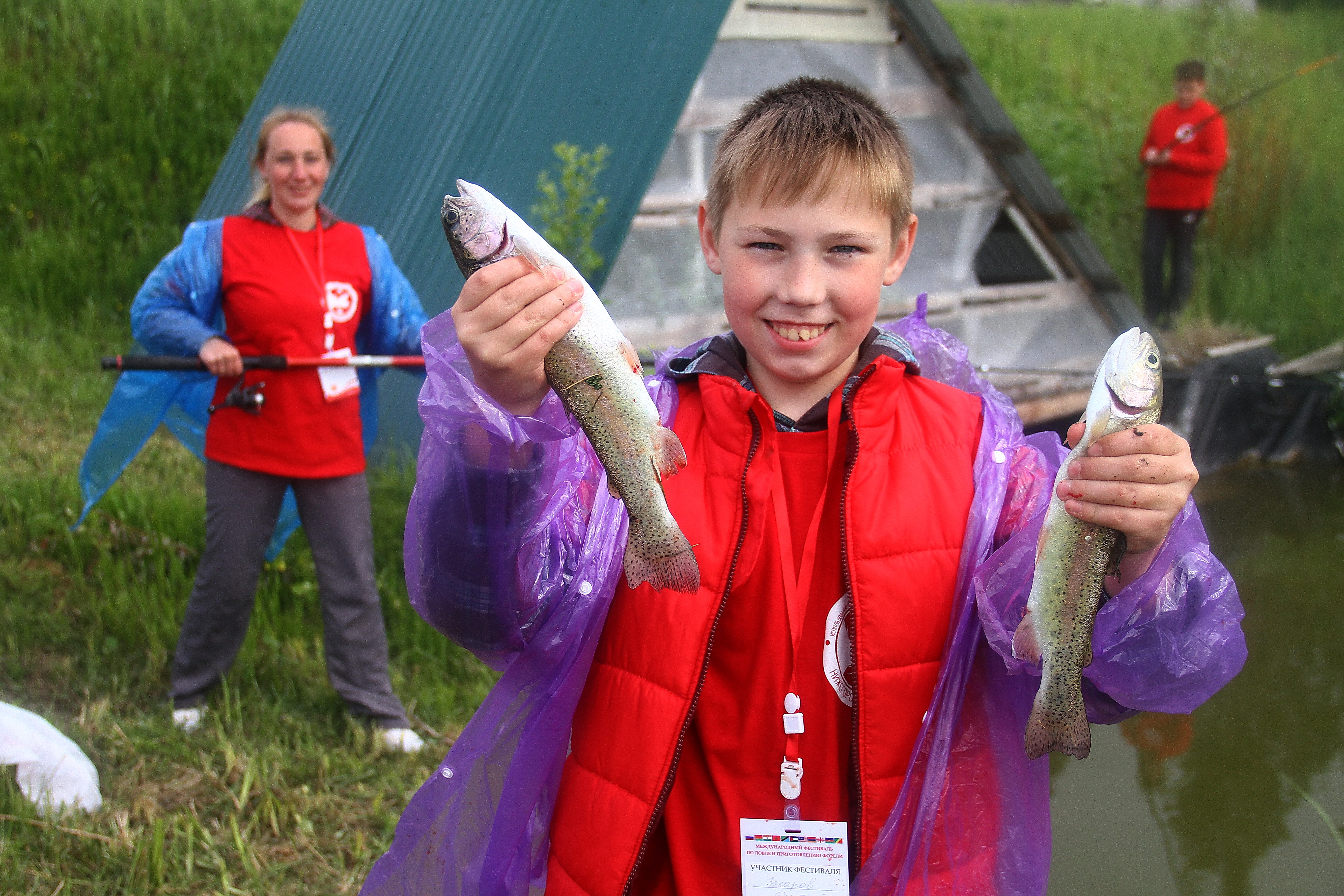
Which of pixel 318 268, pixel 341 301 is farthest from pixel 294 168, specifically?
pixel 341 301

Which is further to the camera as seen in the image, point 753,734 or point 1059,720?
point 753,734

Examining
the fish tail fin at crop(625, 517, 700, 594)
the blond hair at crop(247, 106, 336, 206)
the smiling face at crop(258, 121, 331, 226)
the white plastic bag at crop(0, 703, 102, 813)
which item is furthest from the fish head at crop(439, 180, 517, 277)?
the blond hair at crop(247, 106, 336, 206)

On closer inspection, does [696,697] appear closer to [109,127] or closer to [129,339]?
[129,339]

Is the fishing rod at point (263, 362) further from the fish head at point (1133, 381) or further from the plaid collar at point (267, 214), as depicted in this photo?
the fish head at point (1133, 381)

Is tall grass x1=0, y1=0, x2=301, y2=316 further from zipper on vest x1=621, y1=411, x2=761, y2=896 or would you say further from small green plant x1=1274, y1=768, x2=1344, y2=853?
small green plant x1=1274, y1=768, x2=1344, y2=853

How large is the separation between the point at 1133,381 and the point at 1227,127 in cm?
1291

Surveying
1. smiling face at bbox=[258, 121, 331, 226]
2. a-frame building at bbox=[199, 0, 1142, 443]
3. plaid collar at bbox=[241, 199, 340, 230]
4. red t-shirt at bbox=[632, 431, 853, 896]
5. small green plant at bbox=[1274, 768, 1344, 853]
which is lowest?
small green plant at bbox=[1274, 768, 1344, 853]

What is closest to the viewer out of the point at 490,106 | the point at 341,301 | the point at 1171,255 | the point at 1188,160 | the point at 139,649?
the point at 341,301

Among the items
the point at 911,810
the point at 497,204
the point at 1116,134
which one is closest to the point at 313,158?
the point at 497,204

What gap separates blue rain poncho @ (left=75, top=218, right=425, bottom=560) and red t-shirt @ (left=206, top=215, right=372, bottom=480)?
0.09m

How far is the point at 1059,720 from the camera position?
174 centimetres

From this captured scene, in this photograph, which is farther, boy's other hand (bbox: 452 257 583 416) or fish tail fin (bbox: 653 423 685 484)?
fish tail fin (bbox: 653 423 685 484)

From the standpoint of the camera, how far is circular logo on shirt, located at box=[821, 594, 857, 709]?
1.87 metres

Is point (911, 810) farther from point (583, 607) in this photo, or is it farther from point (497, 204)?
point (497, 204)
